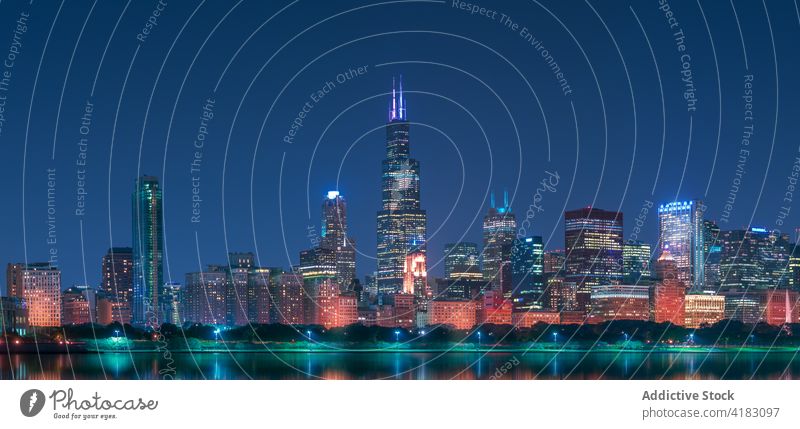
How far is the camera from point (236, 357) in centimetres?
9212

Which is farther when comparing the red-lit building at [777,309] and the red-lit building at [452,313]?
the red-lit building at [777,309]

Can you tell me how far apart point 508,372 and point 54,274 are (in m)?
56.3

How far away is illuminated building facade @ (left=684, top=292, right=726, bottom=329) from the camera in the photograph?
139000 mm

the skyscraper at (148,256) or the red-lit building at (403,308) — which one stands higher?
the skyscraper at (148,256)

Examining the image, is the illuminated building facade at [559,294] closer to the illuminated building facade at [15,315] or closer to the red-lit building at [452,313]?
the red-lit building at [452,313]

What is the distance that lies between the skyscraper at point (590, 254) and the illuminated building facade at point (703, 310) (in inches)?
447

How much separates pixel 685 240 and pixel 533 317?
30369mm

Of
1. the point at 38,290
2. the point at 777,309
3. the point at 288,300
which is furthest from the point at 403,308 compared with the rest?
the point at 777,309

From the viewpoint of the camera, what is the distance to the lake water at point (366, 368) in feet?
203

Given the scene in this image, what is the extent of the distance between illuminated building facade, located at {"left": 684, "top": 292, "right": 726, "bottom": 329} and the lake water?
31.0 m

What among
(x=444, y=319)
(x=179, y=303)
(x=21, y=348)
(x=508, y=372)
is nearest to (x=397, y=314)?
(x=444, y=319)

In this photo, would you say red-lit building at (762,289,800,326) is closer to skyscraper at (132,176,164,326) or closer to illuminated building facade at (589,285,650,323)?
illuminated building facade at (589,285,650,323)
